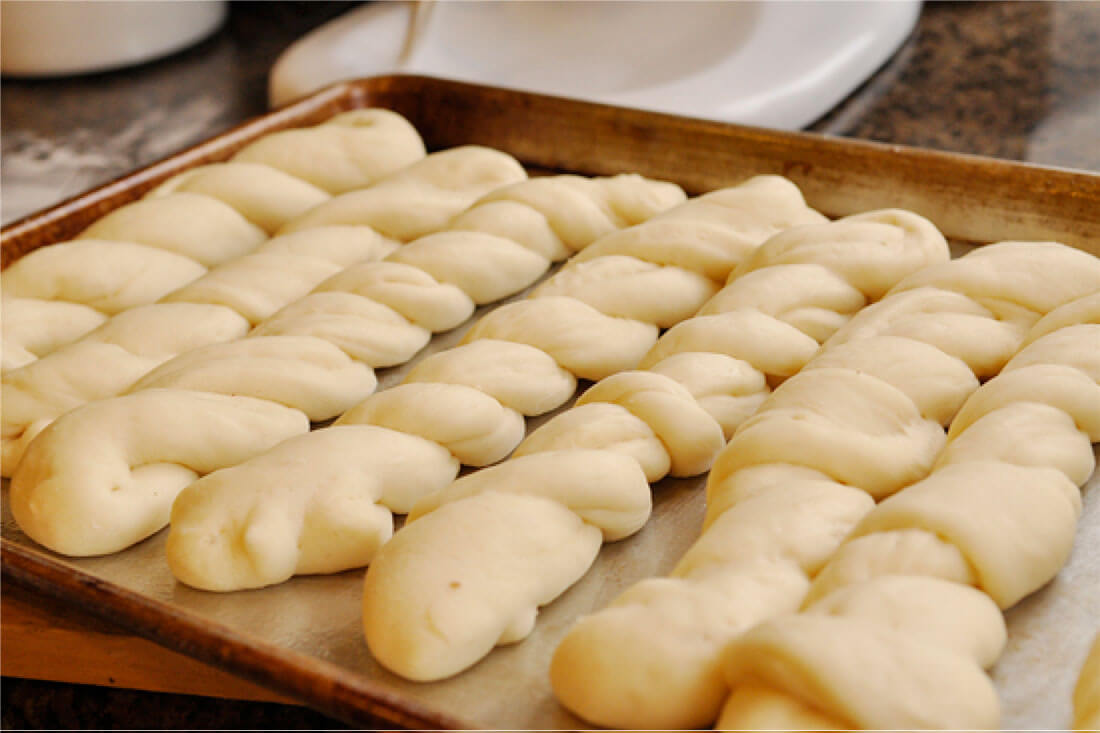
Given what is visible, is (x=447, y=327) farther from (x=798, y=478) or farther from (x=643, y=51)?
(x=643, y=51)

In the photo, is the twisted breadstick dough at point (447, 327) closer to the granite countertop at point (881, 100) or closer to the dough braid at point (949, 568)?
the dough braid at point (949, 568)

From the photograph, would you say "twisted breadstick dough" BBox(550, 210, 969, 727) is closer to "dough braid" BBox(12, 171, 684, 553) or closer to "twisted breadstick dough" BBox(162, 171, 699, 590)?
"twisted breadstick dough" BBox(162, 171, 699, 590)

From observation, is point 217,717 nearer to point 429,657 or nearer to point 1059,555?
point 429,657

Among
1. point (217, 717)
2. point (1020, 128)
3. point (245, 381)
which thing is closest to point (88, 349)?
point (245, 381)

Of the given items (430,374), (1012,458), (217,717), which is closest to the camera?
(1012,458)

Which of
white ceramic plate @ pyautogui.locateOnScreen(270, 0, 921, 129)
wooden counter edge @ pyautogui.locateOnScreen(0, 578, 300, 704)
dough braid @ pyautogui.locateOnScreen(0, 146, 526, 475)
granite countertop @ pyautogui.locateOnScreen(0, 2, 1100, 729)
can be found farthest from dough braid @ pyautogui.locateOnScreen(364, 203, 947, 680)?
granite countertop @ pyautogui.locateOnScreen(0, 2, 1100, 729)

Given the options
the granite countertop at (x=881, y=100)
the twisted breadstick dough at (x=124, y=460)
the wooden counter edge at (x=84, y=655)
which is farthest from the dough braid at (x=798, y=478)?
the granite countertop at (x=881, y=100)

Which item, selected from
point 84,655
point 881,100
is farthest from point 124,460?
point 881,100
